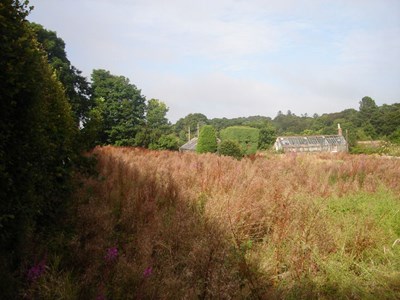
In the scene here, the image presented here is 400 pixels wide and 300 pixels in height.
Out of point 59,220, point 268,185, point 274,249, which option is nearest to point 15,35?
point 59,220

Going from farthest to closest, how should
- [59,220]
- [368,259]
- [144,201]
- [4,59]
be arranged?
1. [144,201]
2. [368,259]
3. [59,220]
4. [4,59]

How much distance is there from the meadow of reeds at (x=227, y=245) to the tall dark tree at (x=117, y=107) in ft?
97.2

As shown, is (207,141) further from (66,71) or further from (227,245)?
(227,245)

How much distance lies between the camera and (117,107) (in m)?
35.8

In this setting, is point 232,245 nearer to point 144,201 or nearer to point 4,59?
point 144,201

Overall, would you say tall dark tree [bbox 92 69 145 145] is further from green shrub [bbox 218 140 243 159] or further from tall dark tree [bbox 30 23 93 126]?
green shrub [bbox 218 140 243 159]

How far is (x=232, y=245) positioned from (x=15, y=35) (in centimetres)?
308

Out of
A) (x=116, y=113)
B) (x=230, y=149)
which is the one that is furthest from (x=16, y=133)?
(x=116, y=113)

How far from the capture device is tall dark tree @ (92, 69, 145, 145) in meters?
34.2

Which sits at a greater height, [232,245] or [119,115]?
[119,115]

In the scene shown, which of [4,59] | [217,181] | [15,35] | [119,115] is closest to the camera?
[4,59]

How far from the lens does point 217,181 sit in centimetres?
608

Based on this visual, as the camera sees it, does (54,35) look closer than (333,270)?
No

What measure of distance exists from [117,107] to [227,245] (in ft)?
114
